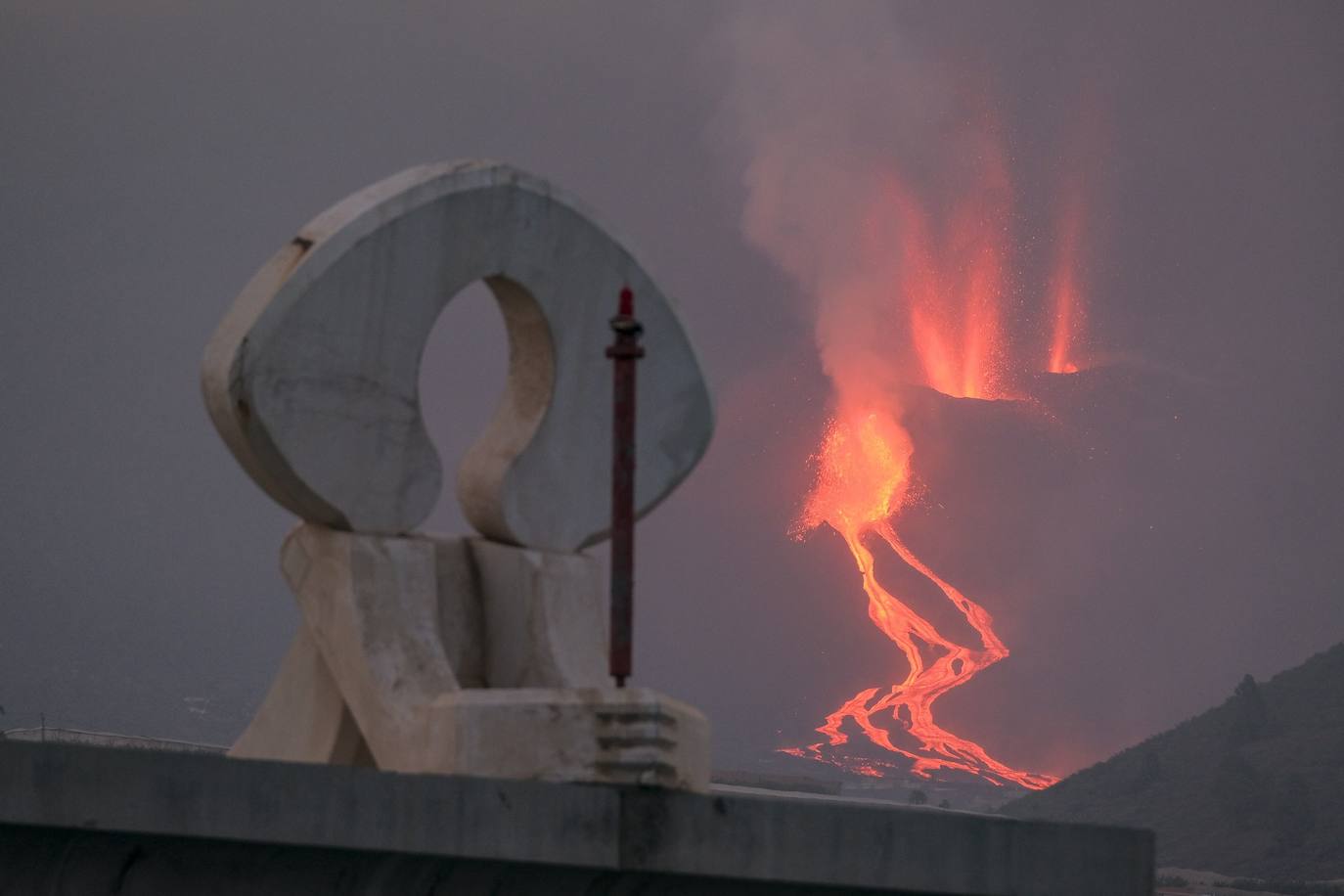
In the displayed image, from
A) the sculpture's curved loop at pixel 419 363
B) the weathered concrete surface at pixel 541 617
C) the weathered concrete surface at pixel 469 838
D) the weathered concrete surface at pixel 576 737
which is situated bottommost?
the weathered concrete surface at pixel 469 838

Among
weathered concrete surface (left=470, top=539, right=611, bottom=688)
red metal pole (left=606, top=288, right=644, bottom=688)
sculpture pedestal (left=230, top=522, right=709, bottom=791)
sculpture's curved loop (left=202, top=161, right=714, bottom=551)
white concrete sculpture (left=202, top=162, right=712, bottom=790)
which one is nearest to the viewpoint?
red metal pole (left=606, top=288, right=644, bottom=688)

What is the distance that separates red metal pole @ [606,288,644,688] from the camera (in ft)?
43.5

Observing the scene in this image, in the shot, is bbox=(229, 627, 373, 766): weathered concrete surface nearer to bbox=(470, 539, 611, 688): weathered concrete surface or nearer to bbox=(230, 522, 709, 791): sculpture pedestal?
bbox=(230, 522, 709, 791): sculpture pedestal

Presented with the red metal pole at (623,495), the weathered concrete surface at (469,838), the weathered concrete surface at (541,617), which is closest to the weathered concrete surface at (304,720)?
the weathered concrete surface at (541,617)

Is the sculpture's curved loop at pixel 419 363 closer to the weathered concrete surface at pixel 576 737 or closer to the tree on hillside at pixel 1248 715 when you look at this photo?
the weathered concrete surface at pixel 576 737

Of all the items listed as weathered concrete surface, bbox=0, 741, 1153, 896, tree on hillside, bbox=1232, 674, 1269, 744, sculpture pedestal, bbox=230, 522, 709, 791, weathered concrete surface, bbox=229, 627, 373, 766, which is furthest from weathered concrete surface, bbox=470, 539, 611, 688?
tree on hillside, bbox=1232, 674, 1269, 744

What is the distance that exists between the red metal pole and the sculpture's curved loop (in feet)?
7.18

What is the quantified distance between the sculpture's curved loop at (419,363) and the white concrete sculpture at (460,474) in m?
0.02

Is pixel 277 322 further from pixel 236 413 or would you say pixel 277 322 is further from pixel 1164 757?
pixel 1164 757

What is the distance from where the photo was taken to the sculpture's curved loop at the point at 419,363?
14.7 meters

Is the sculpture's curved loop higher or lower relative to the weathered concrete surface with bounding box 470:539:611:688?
higher

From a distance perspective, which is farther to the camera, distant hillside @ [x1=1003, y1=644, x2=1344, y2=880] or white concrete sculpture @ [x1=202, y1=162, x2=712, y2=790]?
distant hillside @ [x1=1003, y1=644, x2=1344, y2=880]

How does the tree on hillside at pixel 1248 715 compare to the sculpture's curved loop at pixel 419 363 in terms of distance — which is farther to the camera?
the tree on hillside at pixel 1248 715

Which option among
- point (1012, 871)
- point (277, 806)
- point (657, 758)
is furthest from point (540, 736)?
point (1012, 871)
